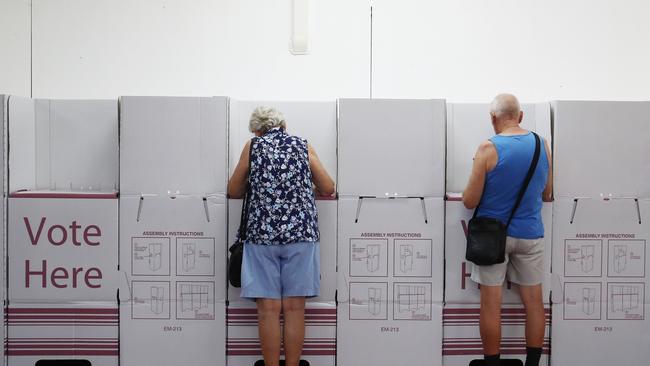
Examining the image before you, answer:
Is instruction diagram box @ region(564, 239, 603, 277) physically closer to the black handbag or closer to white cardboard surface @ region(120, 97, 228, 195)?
the black handbag

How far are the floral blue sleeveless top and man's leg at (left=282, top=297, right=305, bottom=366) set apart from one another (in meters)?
0.33

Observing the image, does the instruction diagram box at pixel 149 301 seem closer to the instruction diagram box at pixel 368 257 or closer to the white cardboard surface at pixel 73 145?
the white cardboard surface at pixel 73 145

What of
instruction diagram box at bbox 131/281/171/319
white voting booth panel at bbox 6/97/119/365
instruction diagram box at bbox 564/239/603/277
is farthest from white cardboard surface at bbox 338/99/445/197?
white voting booth panel at bbox 6/97/119/365

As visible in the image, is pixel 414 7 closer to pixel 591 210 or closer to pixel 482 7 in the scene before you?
pixel 482 7

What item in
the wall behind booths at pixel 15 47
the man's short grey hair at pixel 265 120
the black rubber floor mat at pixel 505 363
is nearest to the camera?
the man's short grey hair at pixel 265 120

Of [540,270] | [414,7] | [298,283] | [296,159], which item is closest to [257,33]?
[414,7]

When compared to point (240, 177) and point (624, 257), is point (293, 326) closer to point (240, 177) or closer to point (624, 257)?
point (240, 177)

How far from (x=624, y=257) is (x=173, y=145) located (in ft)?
7.85

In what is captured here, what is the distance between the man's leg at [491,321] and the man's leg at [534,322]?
5.8 inches

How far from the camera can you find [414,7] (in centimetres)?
405

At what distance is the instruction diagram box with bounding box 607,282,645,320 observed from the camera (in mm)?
3193

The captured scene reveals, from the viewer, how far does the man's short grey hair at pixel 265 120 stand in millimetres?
3004

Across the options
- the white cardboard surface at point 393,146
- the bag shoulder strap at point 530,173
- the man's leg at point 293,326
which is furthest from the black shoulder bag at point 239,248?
the bag shoulder strap at point 530,173

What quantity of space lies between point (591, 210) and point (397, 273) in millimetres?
1050
